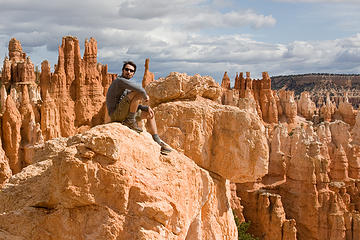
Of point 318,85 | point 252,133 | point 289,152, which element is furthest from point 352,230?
point 318,85

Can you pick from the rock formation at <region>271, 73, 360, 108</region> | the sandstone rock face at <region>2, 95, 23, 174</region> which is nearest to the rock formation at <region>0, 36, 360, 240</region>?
the sandstone rock face at <region>2, 95, 23, 174</region>

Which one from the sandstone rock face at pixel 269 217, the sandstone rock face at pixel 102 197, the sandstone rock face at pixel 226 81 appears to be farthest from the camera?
the sandstone rock face at pixel 226 81

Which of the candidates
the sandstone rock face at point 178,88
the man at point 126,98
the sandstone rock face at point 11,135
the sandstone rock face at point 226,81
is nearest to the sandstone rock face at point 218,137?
the sandstone rock face at point 178,88

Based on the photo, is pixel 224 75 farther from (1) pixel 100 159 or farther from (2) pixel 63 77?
(1) pixel 100 159

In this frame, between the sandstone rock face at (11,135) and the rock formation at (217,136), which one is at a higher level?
the rock formation at (217,136)

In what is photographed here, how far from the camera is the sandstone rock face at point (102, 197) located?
3.88 m

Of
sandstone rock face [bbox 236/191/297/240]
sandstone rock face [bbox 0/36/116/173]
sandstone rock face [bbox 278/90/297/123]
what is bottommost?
sandstone rock face [bbox 236/191/297/240]

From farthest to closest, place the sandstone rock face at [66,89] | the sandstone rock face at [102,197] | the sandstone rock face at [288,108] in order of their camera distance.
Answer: the sandstone rock face at [288,108] → the sandstone rock face at [66,89] → the sandstone rock face at [102,197]

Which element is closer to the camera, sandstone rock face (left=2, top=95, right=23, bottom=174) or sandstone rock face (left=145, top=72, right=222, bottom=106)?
sandstone rock face (left=145, top=72, right=222, bottom=106)

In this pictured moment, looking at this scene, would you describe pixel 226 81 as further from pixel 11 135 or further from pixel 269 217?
pixel 269 217

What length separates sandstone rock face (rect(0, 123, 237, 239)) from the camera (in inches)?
153

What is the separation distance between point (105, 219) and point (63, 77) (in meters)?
26.0

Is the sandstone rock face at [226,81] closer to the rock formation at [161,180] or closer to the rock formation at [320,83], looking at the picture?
the rock formation at [161,180]

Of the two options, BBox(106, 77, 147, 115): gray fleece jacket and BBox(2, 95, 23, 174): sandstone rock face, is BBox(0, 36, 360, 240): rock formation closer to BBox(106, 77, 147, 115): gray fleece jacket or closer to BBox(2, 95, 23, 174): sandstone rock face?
BBox(106, 77, 147, 115): gray fleece jacket
